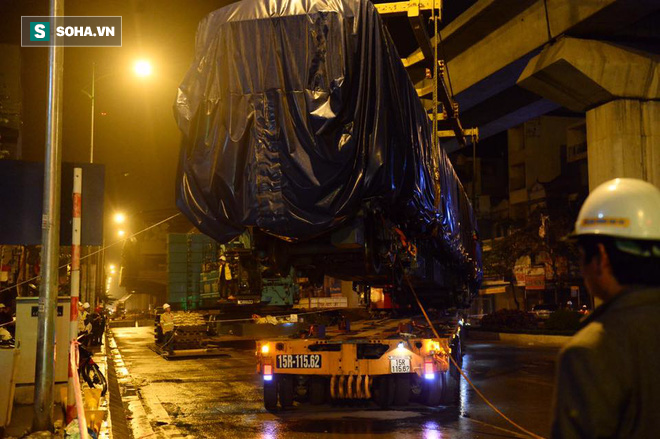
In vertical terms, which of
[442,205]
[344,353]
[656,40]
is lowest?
[344,353]

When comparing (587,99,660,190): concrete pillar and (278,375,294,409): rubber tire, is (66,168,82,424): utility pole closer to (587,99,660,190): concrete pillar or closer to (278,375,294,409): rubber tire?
(278,375,294,409): rubber tire

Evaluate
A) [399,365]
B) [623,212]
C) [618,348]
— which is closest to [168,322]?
[399,365]

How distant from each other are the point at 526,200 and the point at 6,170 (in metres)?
49.0

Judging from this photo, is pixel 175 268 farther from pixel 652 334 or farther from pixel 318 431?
pixel 652 334

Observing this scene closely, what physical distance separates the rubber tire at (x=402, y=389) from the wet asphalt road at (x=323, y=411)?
20cm

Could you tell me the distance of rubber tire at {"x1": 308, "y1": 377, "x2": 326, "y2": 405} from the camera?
10.8 m

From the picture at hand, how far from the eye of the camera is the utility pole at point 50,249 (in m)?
7.92

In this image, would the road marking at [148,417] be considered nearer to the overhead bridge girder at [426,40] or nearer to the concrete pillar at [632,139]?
the overhead bridge girder at [426,40]

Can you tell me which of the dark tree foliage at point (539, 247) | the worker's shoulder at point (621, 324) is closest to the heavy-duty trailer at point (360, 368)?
the worker's shoulder at point (621, 324)

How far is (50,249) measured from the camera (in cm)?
819

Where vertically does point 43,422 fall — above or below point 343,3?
below

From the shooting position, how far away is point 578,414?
191 cm

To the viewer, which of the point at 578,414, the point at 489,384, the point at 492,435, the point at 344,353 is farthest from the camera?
the point at 489,384

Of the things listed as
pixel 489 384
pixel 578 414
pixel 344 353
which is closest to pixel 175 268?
pixel 489 384
